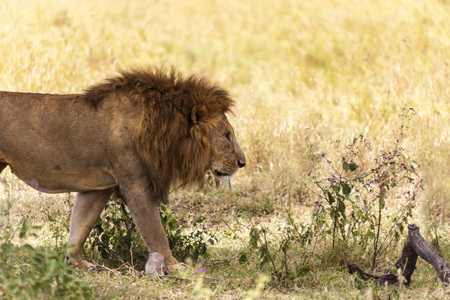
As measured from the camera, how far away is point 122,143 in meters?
4.22

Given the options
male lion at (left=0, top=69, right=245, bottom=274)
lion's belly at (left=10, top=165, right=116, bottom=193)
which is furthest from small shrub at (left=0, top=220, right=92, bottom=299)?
lion's belly at (left=10, top=165, right=116, bottom=193)

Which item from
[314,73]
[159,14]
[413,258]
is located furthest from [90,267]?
[159,14]

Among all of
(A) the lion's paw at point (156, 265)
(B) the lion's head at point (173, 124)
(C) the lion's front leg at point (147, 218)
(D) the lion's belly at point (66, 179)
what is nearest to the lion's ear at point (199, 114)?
(B) the lion's head at point (173, 124)

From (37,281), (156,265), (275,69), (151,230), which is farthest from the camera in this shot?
(275,69)

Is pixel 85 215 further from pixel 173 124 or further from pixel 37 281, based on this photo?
pixel 37 281

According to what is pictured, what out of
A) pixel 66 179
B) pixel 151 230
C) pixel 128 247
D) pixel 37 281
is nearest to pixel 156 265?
pixel 151 230

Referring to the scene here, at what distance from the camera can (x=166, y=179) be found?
172 inches

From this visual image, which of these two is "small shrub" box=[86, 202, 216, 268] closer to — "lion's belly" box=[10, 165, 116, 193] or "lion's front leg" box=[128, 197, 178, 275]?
"lion's front leg" box=[128, 197, 178, 275]

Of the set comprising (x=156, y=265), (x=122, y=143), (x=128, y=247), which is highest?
(x=122, y=143)

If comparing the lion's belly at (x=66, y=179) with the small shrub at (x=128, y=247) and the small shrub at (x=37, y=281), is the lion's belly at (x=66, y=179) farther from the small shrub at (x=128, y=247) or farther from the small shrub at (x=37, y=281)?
the small shrub at (x=37, y=281)

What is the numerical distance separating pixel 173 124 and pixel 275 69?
9322 mm

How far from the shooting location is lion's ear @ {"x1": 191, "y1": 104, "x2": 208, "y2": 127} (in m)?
4.38

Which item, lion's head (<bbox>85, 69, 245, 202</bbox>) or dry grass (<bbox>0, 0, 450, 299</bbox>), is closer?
lion's head (<bbox>85, 69, 245, 202</bbox>)

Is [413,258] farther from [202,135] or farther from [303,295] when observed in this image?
[202,135]
